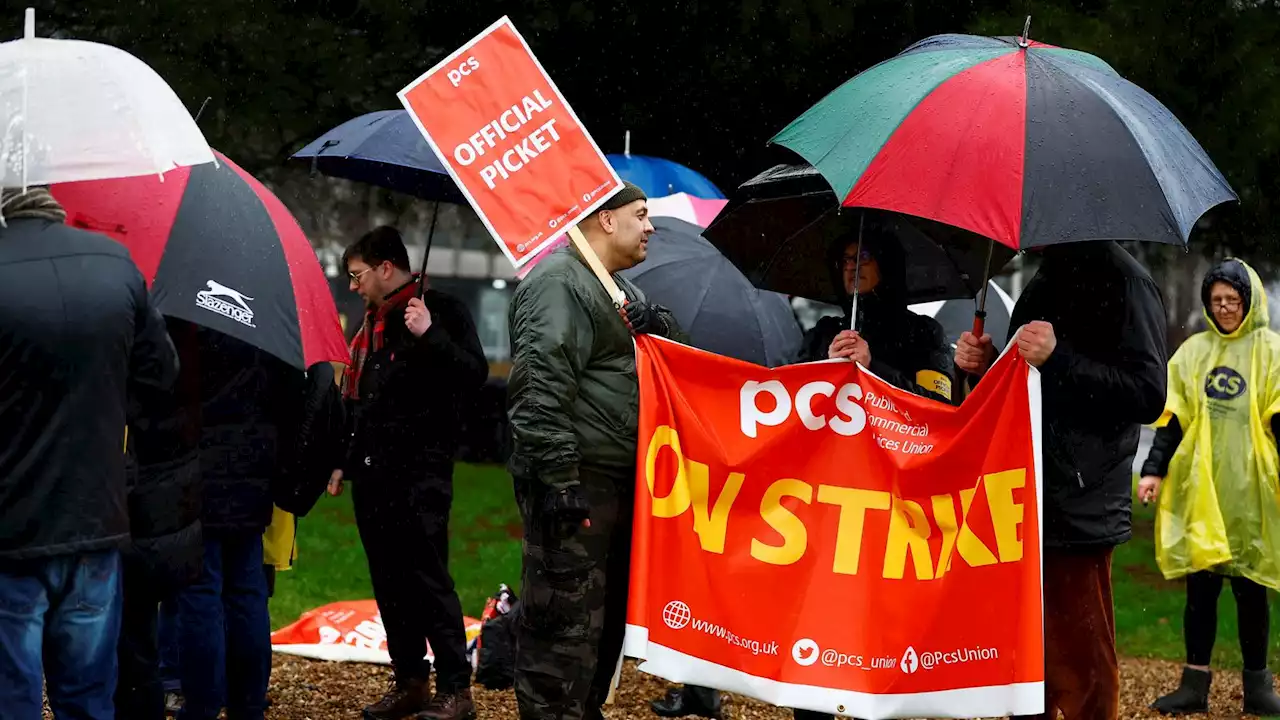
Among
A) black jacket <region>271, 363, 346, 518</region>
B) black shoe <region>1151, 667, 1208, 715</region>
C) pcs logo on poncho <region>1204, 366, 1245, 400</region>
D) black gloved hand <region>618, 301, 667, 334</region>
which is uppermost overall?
black gloved hand <region>618, 301, 667, 334</region>

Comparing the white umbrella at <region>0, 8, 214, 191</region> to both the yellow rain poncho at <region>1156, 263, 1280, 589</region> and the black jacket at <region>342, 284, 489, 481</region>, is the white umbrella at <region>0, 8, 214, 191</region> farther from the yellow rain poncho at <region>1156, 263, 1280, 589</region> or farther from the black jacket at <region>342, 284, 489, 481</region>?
the yellow rain poncho at <region>1156, 263, 1280, 589</region>

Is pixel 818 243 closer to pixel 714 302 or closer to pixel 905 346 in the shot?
pixel 905 346

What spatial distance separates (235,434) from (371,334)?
110 cm

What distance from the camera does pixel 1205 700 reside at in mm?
8227

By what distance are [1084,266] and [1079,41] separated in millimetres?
4902

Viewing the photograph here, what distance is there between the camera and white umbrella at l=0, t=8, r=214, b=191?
15.2 feet

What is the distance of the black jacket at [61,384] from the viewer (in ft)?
14.8

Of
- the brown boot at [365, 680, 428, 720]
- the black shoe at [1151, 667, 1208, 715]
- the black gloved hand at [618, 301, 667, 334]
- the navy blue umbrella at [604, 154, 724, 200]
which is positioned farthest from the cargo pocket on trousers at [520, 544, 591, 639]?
the black shoe at [1151, 667, 1208, 715]

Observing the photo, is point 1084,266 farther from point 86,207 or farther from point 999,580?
point 86,207

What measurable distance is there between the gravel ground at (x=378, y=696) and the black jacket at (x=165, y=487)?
2.04 meters

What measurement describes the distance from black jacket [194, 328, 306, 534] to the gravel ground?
1383 millimetres

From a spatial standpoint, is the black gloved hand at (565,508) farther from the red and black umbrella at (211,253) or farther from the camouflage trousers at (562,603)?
the red and black umbrella at (211,253)

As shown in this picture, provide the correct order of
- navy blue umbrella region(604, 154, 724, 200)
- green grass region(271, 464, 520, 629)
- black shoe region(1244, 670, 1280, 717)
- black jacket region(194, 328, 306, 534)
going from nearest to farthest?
black jacket region(194, 328, 306, 534), black shoe region(1244, 670, 1280, 717), navy blue umbrella region(604, 154, 724, 200), green grass region(271, 464, 520, 629)

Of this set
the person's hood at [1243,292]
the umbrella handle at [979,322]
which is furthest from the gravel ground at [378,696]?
the umbrella handle at [979,322]
